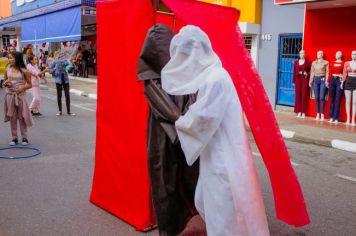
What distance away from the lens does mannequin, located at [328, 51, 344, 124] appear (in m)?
11.1

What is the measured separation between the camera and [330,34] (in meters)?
11.7

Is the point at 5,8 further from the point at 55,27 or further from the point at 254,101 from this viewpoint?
the point at 254,101

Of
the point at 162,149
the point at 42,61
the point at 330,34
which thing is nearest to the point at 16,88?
the point at 162,149

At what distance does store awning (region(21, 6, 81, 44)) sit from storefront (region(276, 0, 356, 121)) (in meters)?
8.52

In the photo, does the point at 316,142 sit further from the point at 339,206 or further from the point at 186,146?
the point at 186,146

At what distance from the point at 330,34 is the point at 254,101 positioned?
30.3ft

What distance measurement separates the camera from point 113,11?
160 inches

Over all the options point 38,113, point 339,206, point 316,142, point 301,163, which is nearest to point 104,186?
point 339,206

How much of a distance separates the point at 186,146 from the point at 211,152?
7.1 inches

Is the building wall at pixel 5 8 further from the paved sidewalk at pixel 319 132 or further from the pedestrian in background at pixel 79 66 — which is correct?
the paved sidewalk at pixel 319 132

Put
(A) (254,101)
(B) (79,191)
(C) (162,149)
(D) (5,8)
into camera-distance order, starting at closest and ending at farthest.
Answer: (C) (162,149) → (A) (254,101) → (B) (79,191) → (D) (5,8)

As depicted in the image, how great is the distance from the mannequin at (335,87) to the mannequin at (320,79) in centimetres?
17

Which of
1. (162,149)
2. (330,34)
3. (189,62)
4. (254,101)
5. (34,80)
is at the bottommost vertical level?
(162,149)

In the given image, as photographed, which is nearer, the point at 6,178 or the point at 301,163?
the point at 6,178
